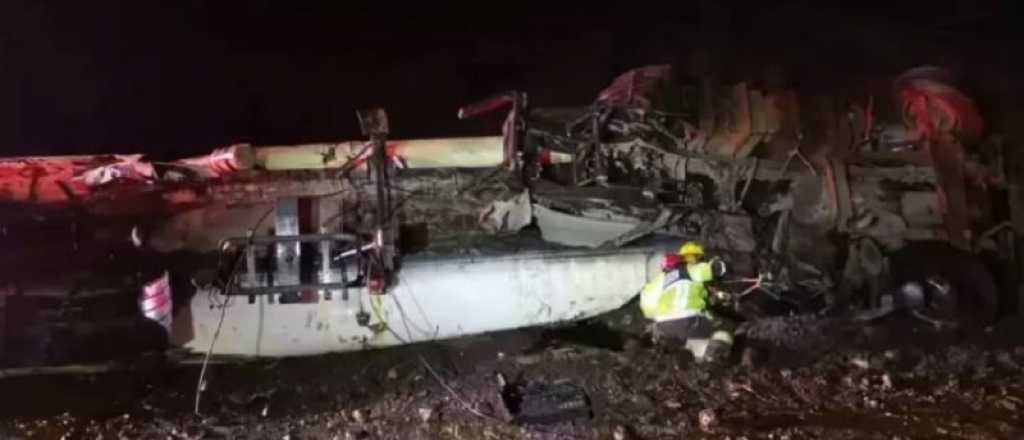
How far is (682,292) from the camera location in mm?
5207

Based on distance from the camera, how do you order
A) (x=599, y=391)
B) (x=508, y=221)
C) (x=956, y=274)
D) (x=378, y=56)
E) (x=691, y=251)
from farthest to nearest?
1. (x=378, y=56)
2. (x=956, y=274)
3. (x=508, y=221)
4. (x=691, y=251)
5. (x=599, y=391)

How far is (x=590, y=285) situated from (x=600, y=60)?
303cm

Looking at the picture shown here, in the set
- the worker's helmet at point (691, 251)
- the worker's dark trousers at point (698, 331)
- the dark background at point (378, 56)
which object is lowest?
the worker's dark trousers at point (698, 331)

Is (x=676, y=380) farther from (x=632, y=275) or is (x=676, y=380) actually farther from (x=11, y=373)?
(x=11, y=373)

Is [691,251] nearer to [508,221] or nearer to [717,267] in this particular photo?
[717,267]

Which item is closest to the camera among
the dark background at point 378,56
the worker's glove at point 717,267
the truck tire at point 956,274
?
the worker's glove at point 717,267

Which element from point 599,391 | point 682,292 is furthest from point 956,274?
point 599,391

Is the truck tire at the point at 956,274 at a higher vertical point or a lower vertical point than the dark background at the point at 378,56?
lower

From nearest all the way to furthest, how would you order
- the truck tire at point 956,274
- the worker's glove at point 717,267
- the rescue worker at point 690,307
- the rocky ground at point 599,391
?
the rocky ground at point 599,391, the rescue worker at point 690,307, the worker's glove at point 717,267, the truck tire at point 956,274

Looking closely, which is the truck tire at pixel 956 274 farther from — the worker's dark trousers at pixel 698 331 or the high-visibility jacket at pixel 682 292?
the high-visibility jacket at pixel 682 292

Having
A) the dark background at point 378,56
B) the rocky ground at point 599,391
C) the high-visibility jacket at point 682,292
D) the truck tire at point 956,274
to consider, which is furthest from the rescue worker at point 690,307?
the dark background at point 378,56

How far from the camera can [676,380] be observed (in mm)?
→ 4879

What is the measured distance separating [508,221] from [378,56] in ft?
9.07

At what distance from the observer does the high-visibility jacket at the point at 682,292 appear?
5.19 m
